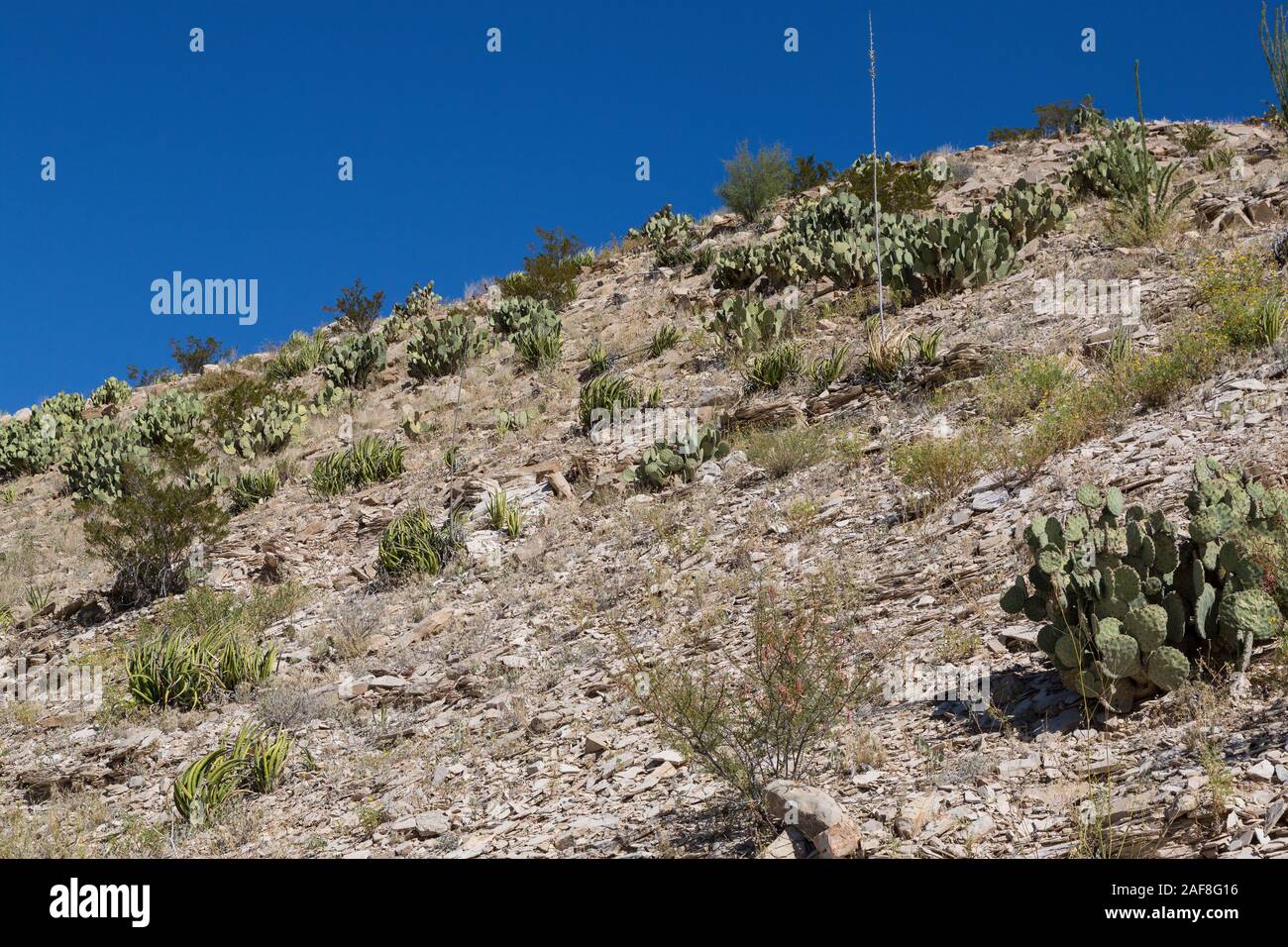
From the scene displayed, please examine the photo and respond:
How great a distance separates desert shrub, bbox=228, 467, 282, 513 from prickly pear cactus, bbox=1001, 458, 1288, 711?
37.0 ft

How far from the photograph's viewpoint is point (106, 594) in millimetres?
10758

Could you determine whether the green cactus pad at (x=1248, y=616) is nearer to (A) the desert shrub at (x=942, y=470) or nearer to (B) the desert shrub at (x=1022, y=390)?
(A) the desert shrub at (x=942, y=470)

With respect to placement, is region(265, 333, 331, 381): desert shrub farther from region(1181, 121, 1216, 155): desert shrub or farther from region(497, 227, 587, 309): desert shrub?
region(1181, 121, 1216, 155): desert shrub

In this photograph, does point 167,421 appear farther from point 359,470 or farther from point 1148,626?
point 1148,626

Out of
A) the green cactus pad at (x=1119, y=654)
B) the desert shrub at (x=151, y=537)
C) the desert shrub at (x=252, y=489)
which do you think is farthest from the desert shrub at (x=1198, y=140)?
the desert shrub at (x=151, y=537)

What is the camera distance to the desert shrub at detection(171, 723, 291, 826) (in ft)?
18.9

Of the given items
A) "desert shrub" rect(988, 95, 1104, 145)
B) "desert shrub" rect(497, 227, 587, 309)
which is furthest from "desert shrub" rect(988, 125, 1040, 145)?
"desert shrub" rect(497, 227, 587, 309)

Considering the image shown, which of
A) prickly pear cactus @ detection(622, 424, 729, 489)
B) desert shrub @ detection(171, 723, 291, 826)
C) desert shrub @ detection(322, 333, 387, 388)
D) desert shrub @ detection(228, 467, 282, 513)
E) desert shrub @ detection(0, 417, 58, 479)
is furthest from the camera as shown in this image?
desert shrub @ detection(322, 333, 387, 388)

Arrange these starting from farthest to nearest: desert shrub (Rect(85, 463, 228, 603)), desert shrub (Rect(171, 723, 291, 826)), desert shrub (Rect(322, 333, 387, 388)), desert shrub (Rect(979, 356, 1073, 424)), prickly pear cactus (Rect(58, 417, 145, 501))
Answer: desert shrub (Rect(322, 333, 387, 388)) → prickly pear cactus (Rect(58, 417, 145, 501)) → desert shrub (Rect(85, 463, 228, 603)) → desert shrub (Rect(979, 356, 1073, 424)) → desert shrub (Rect(171, 723, 291, 826))

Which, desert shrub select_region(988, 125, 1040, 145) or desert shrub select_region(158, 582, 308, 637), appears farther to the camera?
desert shrub select_region(988, 125, 1040, 145)

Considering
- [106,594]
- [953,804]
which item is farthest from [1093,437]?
[106,594]

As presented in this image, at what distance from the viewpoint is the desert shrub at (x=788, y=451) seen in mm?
9156
